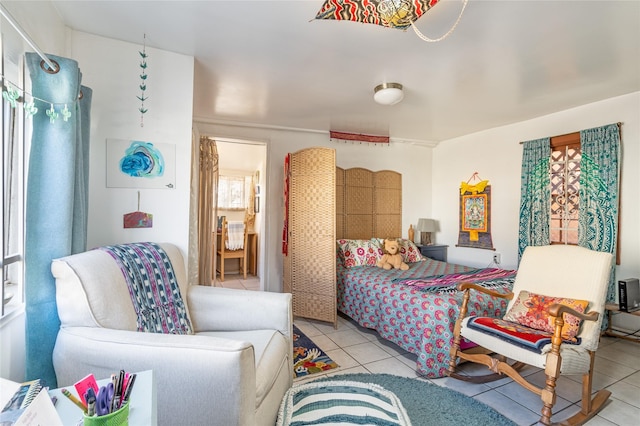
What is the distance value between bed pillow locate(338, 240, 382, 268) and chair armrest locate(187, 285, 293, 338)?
1812mm

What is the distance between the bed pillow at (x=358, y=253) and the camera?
3699 mm

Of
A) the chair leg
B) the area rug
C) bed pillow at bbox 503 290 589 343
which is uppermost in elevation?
bed pillow at bbox 503 290 589 343

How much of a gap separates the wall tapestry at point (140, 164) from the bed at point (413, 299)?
2.02 metres

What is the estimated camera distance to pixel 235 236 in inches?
210

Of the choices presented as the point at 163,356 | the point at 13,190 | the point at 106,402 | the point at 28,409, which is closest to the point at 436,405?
the point at 163,356

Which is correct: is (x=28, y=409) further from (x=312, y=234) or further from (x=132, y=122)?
(x=312, y=234)

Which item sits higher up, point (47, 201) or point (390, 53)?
point (390, 53)

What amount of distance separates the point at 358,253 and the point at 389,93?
1830 millimetres

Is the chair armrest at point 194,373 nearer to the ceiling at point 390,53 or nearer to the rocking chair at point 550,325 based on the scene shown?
the rocking chair at point 550,325

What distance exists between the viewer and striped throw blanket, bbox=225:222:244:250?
208 inches

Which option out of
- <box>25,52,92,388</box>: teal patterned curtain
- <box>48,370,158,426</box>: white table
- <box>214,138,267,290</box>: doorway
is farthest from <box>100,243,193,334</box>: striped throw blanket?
<box>214,138,267,290</box>: doorway

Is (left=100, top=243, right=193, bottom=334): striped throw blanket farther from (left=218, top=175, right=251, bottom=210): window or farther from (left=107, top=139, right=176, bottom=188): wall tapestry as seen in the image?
(left=218, top=175, right=251, bottom=210): window

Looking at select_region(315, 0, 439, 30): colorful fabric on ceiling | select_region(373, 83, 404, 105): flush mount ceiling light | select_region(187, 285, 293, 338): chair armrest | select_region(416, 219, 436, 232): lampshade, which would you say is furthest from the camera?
select_region(416, 219, 436, 232): lampshade

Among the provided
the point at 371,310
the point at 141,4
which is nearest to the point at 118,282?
the point at 141,4
